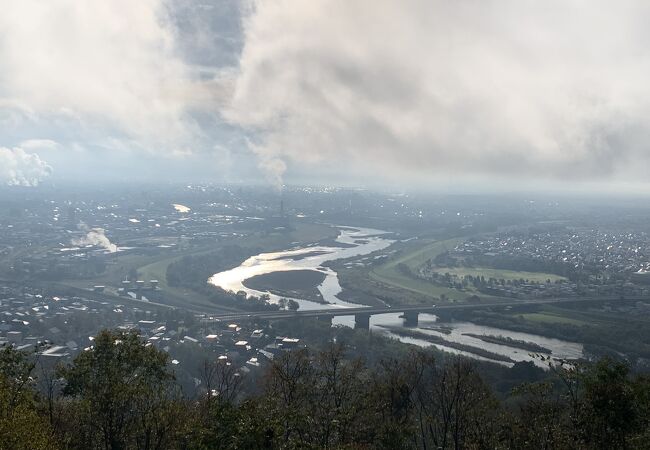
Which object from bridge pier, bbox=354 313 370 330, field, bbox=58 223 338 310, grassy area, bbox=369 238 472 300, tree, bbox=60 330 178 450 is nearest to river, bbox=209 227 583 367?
bridge pier, bbox=354 313 370 330

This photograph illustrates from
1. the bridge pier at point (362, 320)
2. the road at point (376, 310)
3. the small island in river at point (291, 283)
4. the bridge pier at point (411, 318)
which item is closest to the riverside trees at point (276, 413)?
the road at point (376, 310)

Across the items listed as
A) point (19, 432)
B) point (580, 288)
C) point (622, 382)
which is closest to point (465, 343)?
point (580, 288)

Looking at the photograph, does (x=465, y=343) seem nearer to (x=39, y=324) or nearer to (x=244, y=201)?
(x=39, y=324)

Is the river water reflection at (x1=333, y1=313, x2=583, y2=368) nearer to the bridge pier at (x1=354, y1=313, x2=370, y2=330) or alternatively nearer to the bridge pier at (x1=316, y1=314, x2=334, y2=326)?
the bridge pier at (x1=354, y1=313, x2=370, y2=330)

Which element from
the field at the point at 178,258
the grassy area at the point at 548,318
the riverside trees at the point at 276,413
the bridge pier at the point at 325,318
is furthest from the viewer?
the field at the point at 178,258

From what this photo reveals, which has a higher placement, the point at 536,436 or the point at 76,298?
the point at 536,436

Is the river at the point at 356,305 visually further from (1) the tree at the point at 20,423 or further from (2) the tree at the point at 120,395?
(1) the tree at the point at 20,423
